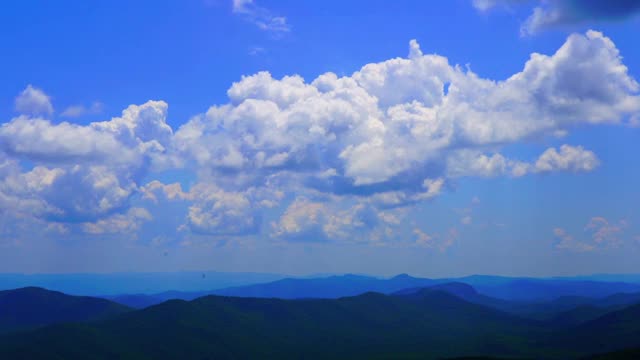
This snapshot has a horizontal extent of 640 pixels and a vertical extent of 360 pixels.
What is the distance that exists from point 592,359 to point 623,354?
10.0 meters

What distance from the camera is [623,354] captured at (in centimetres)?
19212

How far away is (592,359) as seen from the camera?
7534 inches
